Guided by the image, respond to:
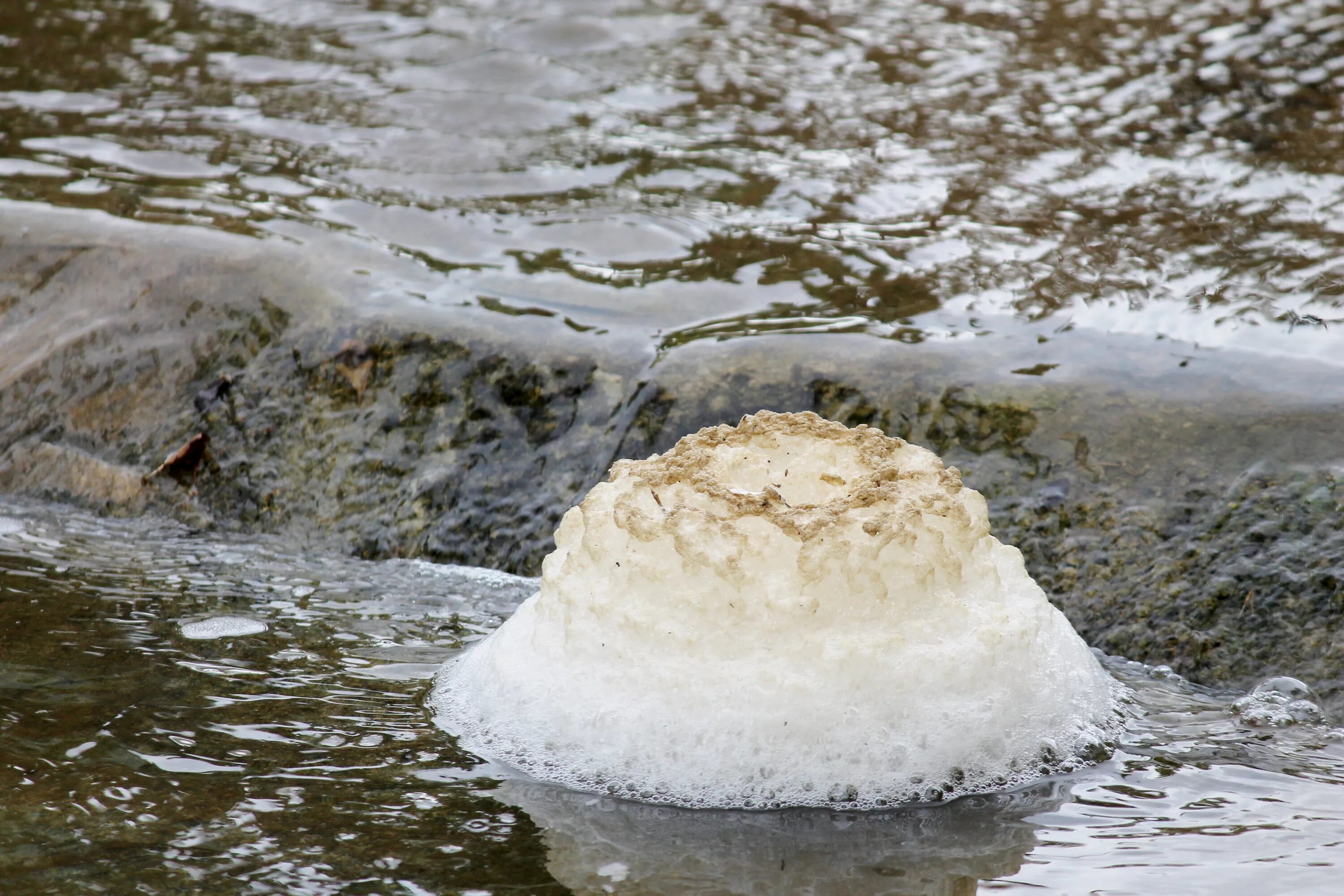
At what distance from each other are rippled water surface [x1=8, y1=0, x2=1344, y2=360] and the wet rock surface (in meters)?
0.20

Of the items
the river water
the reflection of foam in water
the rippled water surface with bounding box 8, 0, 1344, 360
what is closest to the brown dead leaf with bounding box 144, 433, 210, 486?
the river water

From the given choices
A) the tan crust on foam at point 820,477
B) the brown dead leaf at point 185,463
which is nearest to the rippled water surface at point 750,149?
the brown dead leaf at point 185,463

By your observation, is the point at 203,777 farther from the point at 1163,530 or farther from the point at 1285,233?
the point at 1285,233

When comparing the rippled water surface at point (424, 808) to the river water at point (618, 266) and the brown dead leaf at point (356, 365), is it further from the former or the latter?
the brown dead leaf at point (356, 365)

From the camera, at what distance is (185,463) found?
3660mm

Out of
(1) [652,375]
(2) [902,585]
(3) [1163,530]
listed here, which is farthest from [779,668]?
(1) [652,375]

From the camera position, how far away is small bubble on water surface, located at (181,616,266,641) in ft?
8.87

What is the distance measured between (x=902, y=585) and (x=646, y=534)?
0.41 meters

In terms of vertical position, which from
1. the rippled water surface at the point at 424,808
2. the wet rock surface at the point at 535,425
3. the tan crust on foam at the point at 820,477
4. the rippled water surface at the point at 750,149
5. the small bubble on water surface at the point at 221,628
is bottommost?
the small bubble on water surface at the point at 221,628

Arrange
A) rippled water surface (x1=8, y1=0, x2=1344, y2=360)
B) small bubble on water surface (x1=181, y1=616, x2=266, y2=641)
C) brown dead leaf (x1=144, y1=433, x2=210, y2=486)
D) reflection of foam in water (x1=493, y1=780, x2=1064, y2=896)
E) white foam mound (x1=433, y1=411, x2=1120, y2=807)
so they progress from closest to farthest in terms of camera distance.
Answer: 1. reflection of foam in water (x1=493, y1=780, x2=1064, y2=896)
2. white foam mound (x1=433, y1=411, x2=1120, y2=807)
3. small bubble on water surface (x1=181, y1=616, x2=266, y2=641)
4. brown dead leaf (x1=144, y1=433, x2=210, y2=486)
5. rippled water surface (x1=8, y1=0, x2=1344, y2=360)

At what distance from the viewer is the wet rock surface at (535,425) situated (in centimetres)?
279

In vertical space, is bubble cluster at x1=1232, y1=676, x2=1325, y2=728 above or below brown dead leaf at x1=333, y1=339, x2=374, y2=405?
below

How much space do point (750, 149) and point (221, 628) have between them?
3318 millimetres

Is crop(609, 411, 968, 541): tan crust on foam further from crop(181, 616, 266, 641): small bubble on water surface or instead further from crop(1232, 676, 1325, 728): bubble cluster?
crop(181, 616, 266, 641): small bubble on water surface
